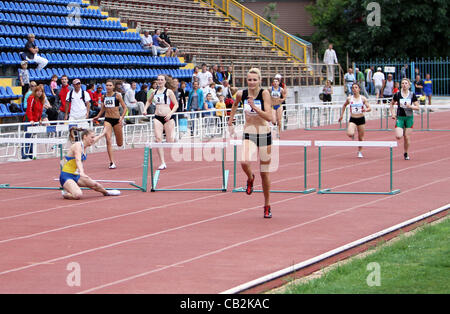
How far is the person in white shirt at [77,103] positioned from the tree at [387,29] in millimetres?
31197

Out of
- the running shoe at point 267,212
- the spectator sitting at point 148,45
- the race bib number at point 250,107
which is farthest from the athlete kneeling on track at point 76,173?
the spectator sitting at point 148,45

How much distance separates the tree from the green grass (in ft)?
138

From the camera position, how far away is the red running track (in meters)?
8.08

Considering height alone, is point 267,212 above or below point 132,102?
below

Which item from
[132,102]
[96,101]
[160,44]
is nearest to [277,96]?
[132,102]

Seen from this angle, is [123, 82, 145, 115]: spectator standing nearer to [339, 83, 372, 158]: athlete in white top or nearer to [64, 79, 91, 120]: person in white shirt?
[64, 79, 91, 120]: person in white shirt

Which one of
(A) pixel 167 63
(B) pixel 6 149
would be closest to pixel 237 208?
(B) pixel 6 149

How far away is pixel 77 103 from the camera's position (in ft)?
74.7

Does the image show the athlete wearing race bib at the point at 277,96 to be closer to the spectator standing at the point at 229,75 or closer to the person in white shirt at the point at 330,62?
the spectator standing at the point at 229,75

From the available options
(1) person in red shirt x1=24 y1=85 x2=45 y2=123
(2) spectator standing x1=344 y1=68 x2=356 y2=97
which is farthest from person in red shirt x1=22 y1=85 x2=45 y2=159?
(2) spectator standing x1=344 y1=68 x2=356 y2=97

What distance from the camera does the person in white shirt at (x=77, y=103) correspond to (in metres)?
22.6

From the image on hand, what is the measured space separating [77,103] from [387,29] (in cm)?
3146

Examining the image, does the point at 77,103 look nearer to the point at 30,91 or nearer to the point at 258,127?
the point at 30,91

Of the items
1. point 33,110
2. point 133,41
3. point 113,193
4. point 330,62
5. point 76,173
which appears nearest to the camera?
point 76,173
